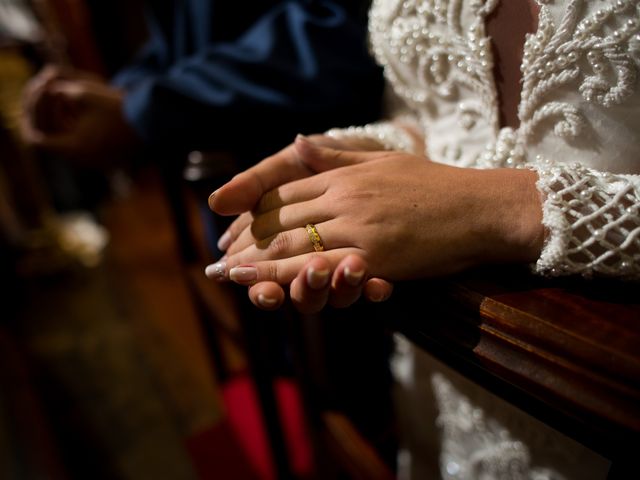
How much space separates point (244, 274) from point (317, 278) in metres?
0.07

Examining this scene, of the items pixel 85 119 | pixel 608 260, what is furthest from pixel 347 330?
pixel 85 119

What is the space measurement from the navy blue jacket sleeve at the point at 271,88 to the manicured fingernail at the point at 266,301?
45cm

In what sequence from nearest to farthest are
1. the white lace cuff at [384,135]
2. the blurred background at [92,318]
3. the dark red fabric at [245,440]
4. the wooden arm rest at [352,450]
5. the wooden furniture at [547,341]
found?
the wooden furniture at [547,341], the white lace cuff at [384,135], the wooden arm rest at [352,450], the dark red fabric at [245,440], the blurred background at [92,318]

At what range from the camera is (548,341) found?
0.27 m

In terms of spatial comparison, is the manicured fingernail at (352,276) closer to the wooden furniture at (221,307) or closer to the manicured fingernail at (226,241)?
the manicured fingernail at (226,241)

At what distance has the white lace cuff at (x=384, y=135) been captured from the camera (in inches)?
19.1

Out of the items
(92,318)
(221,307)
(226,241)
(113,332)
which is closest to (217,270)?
(226,241)

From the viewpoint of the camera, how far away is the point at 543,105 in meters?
0.36

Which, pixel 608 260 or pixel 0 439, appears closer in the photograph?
pixel 608 260

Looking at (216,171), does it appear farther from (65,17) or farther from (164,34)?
(65,17)

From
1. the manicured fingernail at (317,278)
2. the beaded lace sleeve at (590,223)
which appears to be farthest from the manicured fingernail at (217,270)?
the beaded lace sleeve at (590,223)

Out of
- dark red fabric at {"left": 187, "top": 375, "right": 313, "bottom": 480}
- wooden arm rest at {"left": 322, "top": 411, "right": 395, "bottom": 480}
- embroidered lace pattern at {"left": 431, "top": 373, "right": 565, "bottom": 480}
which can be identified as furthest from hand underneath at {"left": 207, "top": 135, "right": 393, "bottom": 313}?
dark red fabric at {"left": 187, "top": 375, "right": 313, "bottom": 480}

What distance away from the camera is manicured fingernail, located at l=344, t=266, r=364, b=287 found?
0.96 ft

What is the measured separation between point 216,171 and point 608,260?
15.8 inches
